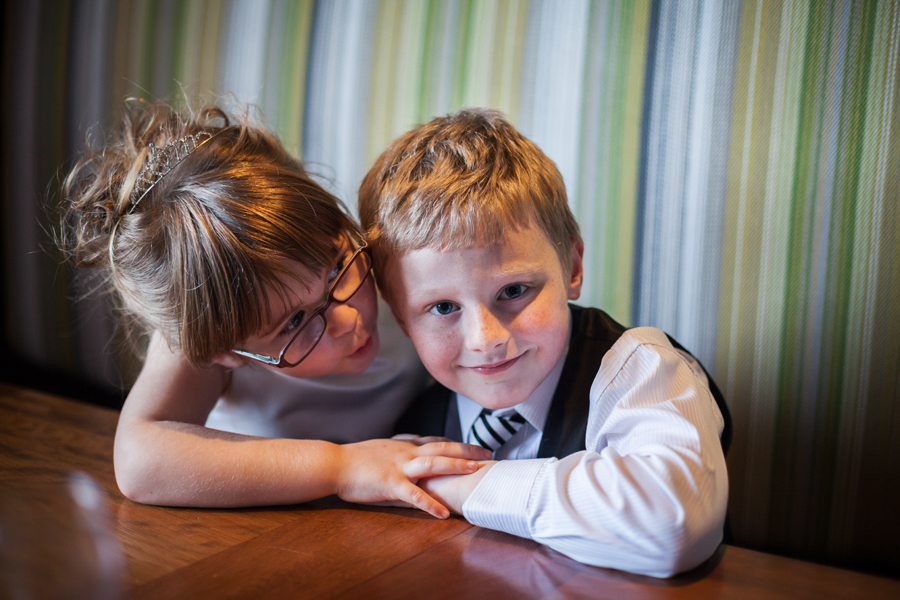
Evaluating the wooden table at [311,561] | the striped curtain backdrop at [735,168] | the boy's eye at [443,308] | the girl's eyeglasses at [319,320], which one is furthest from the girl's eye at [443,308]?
the striped curtain backdrop at [735,168]

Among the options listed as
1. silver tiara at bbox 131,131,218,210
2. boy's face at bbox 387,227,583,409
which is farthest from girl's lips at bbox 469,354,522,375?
silver tiara at bbox 131,131,218,210

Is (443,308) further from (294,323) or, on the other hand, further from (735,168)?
(735,168)

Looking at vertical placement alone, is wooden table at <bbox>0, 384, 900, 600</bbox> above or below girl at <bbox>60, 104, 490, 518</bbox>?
below

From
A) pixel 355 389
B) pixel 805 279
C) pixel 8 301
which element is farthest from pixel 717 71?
pixel 8 301

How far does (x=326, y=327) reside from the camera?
732 mm

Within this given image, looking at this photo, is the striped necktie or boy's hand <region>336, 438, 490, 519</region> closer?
boy's hand <region>336, 438, 490, 519</region>

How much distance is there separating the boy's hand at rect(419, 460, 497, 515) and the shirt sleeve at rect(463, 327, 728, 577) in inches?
0.7

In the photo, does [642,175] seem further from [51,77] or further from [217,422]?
[51,77]

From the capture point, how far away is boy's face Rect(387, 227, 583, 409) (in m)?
0.65

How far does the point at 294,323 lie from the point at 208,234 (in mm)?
145

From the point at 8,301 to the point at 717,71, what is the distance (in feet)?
5.02

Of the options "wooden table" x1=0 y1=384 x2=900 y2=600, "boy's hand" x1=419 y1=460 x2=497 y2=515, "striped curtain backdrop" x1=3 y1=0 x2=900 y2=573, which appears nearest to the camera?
"wooden table" x1=0 y1=384 x2=900 y2=600

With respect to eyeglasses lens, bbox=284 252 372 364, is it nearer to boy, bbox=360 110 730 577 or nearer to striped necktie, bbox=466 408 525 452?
boy, bbox=360 110 730 577

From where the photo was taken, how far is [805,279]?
0.78 metres
